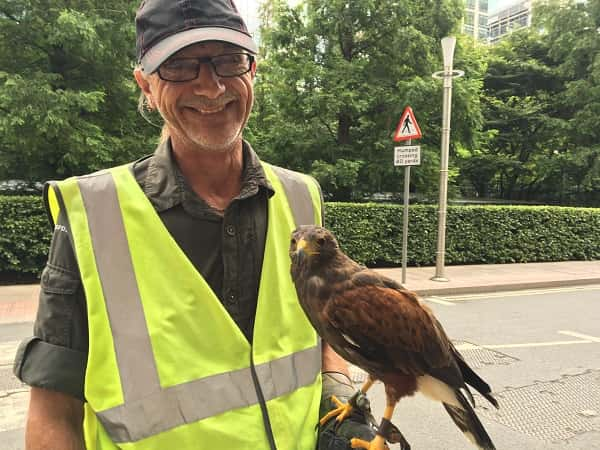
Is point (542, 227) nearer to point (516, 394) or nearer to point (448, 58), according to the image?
point (448, 58)

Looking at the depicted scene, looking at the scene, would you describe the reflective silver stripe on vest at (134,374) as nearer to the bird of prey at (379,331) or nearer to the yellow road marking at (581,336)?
the bird of prey at (379,331)

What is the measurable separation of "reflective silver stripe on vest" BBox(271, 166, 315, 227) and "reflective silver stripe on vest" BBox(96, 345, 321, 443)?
1.74 feet

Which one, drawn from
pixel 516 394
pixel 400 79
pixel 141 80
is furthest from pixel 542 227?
pixel 141 80

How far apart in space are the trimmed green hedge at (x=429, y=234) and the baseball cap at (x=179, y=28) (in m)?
8.77

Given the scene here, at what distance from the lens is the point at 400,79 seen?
13125 millimetres

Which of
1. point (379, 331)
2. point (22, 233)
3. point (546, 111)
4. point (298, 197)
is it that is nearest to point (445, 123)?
point (22, 233)

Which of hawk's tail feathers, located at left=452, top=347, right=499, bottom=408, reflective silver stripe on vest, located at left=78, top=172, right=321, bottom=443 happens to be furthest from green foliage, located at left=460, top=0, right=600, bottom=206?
reflective silver stripe on vest, located at left=78, top=172, right=321, bottom=443

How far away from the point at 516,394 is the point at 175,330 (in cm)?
458

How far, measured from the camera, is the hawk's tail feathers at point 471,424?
1539mm

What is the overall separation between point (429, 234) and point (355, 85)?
15.7 feet

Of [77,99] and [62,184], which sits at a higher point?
[77,99]

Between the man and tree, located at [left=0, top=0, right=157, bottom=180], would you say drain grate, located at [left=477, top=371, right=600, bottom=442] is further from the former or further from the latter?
tree, located at [left=0, top=0, right=157, bottom=180]

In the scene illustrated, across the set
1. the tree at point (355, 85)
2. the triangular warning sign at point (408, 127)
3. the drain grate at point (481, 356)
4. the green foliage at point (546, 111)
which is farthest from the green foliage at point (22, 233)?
the green foliage at point (546, 111)

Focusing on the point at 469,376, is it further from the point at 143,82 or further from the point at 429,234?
the point at 429,234
